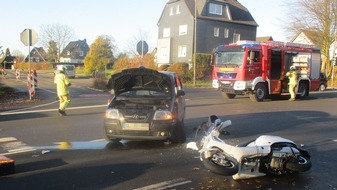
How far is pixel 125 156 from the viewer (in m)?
6.65

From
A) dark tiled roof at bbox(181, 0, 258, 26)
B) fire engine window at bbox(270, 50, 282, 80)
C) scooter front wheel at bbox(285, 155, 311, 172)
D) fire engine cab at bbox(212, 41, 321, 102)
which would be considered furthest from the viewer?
dark tiled roof at bbox(181, 0, 258, 26)

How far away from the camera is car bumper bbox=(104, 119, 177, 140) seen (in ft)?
23.5

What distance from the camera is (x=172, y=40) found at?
4922 cm

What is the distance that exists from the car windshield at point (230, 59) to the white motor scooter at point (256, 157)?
12.1 meters

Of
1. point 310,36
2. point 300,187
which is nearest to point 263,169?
point 300,187

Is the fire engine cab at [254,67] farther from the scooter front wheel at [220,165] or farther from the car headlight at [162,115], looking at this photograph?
the scooter front wheel at [220,165]

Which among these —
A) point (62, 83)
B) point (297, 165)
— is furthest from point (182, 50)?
point (297, 165)

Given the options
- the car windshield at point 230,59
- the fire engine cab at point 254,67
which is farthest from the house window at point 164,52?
the car windshield at point 230,59

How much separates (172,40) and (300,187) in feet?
148

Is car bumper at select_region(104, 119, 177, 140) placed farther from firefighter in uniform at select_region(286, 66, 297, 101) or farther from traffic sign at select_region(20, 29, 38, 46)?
firefighter in uniform at select_region(286, 66, 297, 101)

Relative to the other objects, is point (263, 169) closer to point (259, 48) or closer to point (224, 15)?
point (259, 48)

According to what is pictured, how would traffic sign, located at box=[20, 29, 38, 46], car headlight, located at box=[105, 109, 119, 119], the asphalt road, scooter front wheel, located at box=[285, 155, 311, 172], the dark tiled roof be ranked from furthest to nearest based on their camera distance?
the dark tiled roof < traffic sign, located at box=[20, 29, 38, 46] < car headlight, located at box=[105, 109, 119, 119] < scooter front wheel, located at box=[285, 155, 311, 172] < the asphalt road

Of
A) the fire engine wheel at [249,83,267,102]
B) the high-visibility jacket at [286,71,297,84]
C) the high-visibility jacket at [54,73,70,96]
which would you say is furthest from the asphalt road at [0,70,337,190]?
the high-visibility jacket at [286,71,297,84]

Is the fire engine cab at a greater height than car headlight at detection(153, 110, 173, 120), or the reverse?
the fire engine cab
